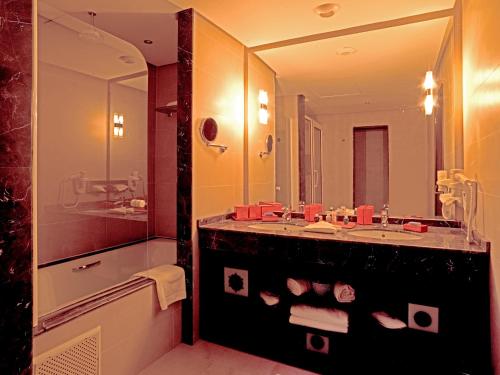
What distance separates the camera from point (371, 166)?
254 centimetres

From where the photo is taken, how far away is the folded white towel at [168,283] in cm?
219

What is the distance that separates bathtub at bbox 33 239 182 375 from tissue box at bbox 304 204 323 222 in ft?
3.92

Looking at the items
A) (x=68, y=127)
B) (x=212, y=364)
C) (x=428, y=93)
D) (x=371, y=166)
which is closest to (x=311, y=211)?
(x=371, y=166)

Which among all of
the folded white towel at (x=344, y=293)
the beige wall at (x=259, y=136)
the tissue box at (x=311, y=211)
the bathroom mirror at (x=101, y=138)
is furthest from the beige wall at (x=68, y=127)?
the folded white towel at (x=344, y=293)

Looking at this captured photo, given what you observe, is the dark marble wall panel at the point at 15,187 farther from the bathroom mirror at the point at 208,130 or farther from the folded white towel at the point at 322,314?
the folded white towel at the point at 322,314

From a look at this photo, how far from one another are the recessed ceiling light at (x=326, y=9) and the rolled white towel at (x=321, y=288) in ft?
6.01

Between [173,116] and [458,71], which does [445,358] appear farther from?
[173,116]

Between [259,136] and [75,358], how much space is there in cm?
215

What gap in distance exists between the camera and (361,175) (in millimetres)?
2580

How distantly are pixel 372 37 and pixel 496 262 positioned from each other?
1.77m

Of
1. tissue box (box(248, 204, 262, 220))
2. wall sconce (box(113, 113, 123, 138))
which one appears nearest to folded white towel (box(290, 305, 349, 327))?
tissue box (box(248, 204, 262, 220))

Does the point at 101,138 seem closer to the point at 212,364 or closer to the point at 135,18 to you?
the point at 135,18

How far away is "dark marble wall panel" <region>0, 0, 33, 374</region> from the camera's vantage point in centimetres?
115

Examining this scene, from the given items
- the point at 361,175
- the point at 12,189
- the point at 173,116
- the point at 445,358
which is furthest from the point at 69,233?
the point at 445,358
